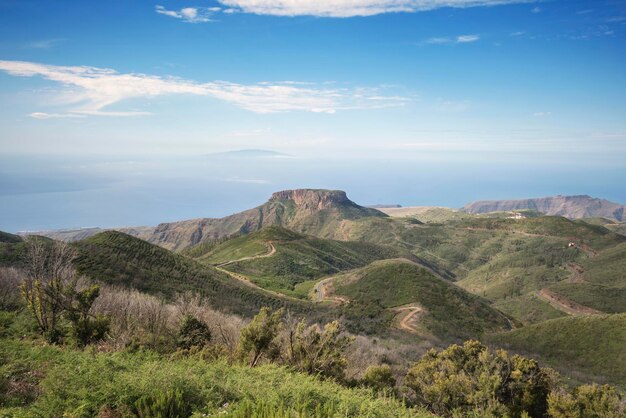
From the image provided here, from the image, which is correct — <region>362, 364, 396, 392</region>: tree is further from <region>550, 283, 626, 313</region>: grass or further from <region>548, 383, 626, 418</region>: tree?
<region>550, 283, 626, 313</region>: grass

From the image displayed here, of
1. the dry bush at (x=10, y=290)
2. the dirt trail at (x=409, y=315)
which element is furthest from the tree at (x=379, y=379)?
the dirt trail at (x=409, y=315)

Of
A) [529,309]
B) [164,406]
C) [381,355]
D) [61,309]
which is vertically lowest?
[529,309]

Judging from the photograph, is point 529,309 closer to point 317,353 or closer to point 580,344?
point 580,344

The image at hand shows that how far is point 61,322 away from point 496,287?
10901 cm

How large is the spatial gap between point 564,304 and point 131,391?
93343 mm

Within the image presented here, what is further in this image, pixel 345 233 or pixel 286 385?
pixel 345 233

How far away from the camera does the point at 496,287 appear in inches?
4286

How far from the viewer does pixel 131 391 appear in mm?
10516

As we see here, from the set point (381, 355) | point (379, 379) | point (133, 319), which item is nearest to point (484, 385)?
point (379, 379)

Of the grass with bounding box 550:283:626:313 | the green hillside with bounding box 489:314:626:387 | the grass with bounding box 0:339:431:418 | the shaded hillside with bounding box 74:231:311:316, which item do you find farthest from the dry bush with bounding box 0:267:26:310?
the grass with bounding box 550:283:626:313

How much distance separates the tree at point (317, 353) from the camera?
69.7ft

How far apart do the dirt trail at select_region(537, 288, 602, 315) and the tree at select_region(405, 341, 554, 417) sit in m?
64.4

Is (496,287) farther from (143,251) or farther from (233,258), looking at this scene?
(143,251)

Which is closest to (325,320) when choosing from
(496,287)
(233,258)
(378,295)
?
(378,295)
